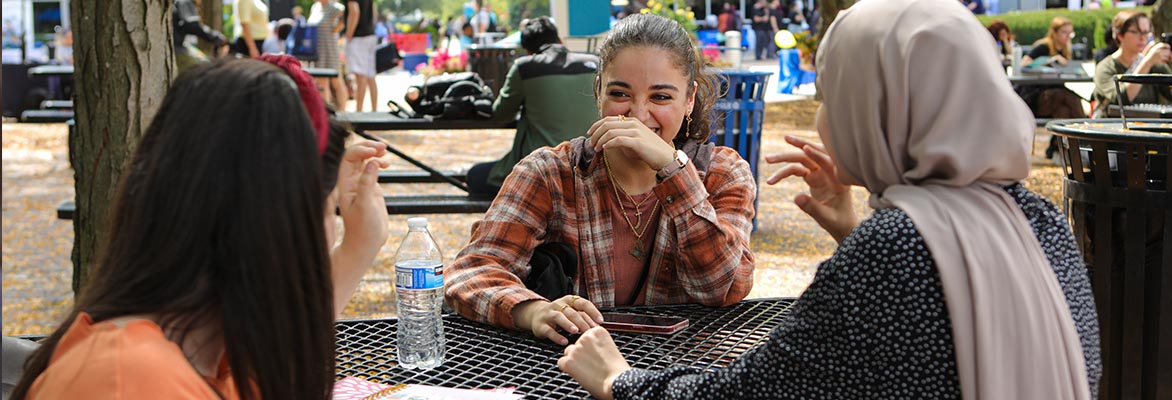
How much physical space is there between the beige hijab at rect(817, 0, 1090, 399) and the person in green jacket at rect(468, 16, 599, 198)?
4.61 meters

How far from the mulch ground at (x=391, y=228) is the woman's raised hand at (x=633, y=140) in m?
1.39

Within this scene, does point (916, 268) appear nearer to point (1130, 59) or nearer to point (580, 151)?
point (580, 151)

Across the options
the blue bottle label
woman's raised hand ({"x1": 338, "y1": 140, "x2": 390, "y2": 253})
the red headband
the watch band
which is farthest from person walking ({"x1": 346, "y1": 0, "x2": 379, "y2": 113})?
the red headband

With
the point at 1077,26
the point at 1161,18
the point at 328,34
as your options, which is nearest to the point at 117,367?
the point at 1161,18

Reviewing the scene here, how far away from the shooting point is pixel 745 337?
2.45 meters

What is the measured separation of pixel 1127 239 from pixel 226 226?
9.11 feet

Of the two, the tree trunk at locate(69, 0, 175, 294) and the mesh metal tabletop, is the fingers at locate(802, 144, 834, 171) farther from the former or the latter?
the tree trunk at locate(69, 0, 175, 294)

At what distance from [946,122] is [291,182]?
0.87 metres

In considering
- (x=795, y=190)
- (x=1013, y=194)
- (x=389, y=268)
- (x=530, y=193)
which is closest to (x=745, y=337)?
(x=530, y=193)

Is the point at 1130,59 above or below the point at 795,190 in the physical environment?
above

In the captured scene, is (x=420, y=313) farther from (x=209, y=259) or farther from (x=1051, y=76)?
(x=1051, y=76)

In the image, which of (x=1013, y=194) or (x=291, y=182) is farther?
(x=1013, y=194)

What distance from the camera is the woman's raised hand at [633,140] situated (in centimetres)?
260

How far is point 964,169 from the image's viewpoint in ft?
5.26
